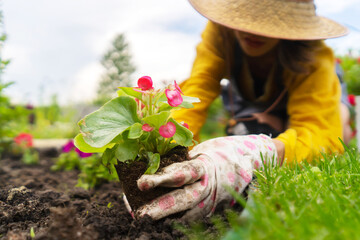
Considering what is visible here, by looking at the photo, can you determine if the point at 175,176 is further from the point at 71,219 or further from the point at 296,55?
the point at 296,55

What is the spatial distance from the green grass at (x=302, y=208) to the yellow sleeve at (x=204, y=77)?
3.15 feet

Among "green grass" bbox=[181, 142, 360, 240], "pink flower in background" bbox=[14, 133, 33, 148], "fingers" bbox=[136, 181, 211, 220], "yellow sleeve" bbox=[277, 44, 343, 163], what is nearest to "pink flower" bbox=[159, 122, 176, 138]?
"fingers" bbox=[136, 181, 211, 220]

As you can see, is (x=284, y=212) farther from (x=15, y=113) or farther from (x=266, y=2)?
(x=15, y=113)

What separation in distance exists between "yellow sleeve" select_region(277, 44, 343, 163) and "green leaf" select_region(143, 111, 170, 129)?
99 cm

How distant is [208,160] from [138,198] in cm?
35

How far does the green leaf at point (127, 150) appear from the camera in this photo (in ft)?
4.42

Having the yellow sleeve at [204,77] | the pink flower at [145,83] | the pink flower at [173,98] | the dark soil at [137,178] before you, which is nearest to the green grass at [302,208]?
the dark soil at [137,178]

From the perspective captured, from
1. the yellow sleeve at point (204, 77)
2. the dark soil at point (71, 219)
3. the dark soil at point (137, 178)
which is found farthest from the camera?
the yellow sleeve at point (204, 77)

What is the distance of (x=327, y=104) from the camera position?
2309 millimetres

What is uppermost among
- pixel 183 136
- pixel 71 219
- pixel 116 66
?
pixel 183 136

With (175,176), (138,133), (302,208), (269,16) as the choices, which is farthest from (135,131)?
(269,16)

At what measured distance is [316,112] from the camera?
2.27 metres

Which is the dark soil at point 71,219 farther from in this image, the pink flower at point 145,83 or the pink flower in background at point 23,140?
the pink flower in background at point 23,140

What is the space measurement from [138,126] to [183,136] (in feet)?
0.64
